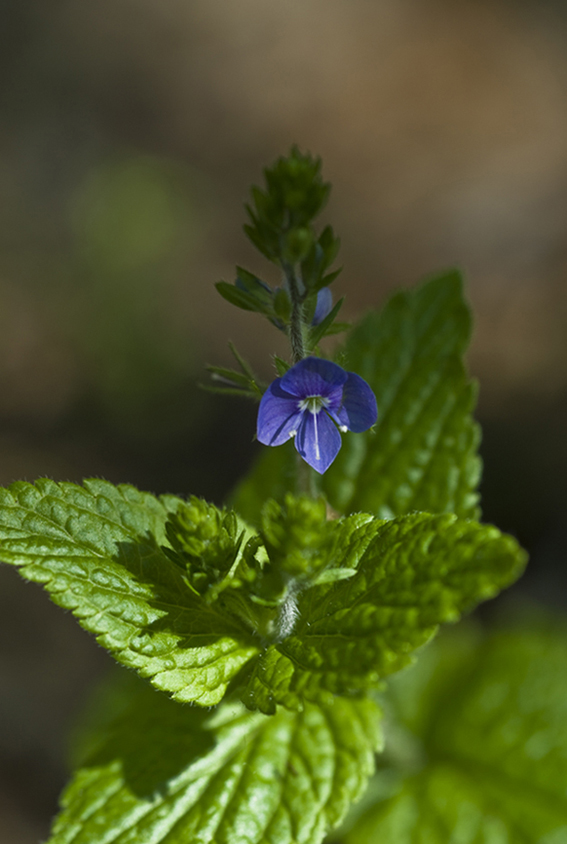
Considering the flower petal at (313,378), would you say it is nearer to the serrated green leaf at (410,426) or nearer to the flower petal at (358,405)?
the flower petal at (358,405)

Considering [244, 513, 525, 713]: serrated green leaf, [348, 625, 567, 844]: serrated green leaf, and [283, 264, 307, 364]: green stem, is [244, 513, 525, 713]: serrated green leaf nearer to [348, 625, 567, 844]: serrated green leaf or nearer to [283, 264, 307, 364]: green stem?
[283, 264, 307, 364]: green stem

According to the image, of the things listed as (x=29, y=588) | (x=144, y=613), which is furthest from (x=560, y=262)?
(x=144, y=613)

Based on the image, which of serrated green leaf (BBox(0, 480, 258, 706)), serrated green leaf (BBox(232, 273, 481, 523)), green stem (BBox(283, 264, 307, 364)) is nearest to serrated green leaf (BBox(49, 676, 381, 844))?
serrated green leaf (BBox(0, 480, 258, 706))

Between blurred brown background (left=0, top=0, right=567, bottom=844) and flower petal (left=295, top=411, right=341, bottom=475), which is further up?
blurred brown background (left=0, top=0, right=567, bottom=844)

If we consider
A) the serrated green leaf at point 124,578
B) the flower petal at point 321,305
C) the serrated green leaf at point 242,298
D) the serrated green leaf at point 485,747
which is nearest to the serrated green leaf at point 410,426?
the flower petal at point 321,305

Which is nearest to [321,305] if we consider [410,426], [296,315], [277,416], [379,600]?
[296,315]

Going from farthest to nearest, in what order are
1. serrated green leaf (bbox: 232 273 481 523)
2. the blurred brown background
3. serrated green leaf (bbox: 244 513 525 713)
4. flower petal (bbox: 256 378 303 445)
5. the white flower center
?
the blurred brown background < serrated green leaf (bbox: 232 273 481 523) < the white flower center < flower petal (bbox: 256 378 303 445) < serrated green leaf (bbox: 244 513 525 713)

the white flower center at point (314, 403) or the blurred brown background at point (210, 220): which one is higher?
the blurred brown background at point (210, 220)

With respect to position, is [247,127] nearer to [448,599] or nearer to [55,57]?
[55,57]
